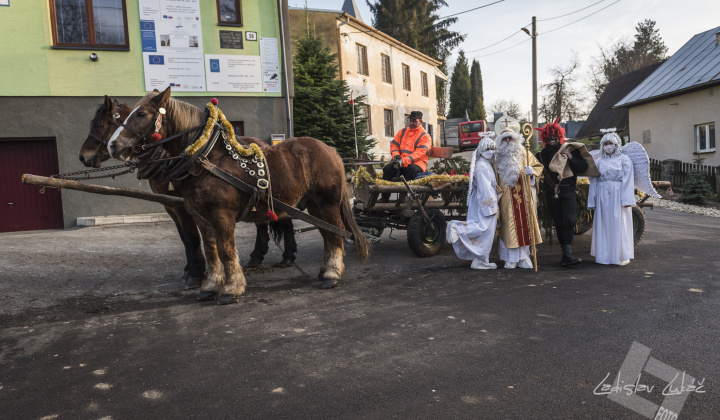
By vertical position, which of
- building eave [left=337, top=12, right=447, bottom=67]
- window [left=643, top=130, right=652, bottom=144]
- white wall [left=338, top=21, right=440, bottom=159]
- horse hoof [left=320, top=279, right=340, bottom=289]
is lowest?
horse hoof [left=320, top=279, right=340, bottom=289]

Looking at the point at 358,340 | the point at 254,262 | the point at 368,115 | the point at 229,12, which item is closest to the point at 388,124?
the point at 368,115

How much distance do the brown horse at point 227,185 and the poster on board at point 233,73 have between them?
757cm

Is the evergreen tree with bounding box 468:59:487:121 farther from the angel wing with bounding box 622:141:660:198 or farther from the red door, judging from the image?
the angel wing with bounding box 622:141:660:198

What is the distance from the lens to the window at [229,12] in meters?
12.4

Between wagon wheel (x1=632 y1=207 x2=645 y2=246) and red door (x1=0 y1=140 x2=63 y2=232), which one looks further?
red door (x1=0 y1=140 x2=63 y2=232)

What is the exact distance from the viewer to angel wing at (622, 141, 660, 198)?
6.88 m

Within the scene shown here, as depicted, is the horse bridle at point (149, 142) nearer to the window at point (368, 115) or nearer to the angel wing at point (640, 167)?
the angel wing at point (640, 167)

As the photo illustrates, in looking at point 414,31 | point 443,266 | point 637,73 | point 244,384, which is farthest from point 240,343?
point 414,31

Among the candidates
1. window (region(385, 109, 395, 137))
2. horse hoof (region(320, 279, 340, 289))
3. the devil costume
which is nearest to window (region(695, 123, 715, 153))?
window (region(385, 109, 395, 137))

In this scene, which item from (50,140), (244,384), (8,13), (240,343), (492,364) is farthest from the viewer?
(50,140)

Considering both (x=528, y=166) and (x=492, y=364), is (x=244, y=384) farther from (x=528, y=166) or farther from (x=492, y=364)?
(x=528, y=166)

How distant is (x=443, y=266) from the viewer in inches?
266

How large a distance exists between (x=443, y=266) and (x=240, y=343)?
11.6 ft

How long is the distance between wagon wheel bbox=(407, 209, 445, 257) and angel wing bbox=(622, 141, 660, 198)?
8.83ft
